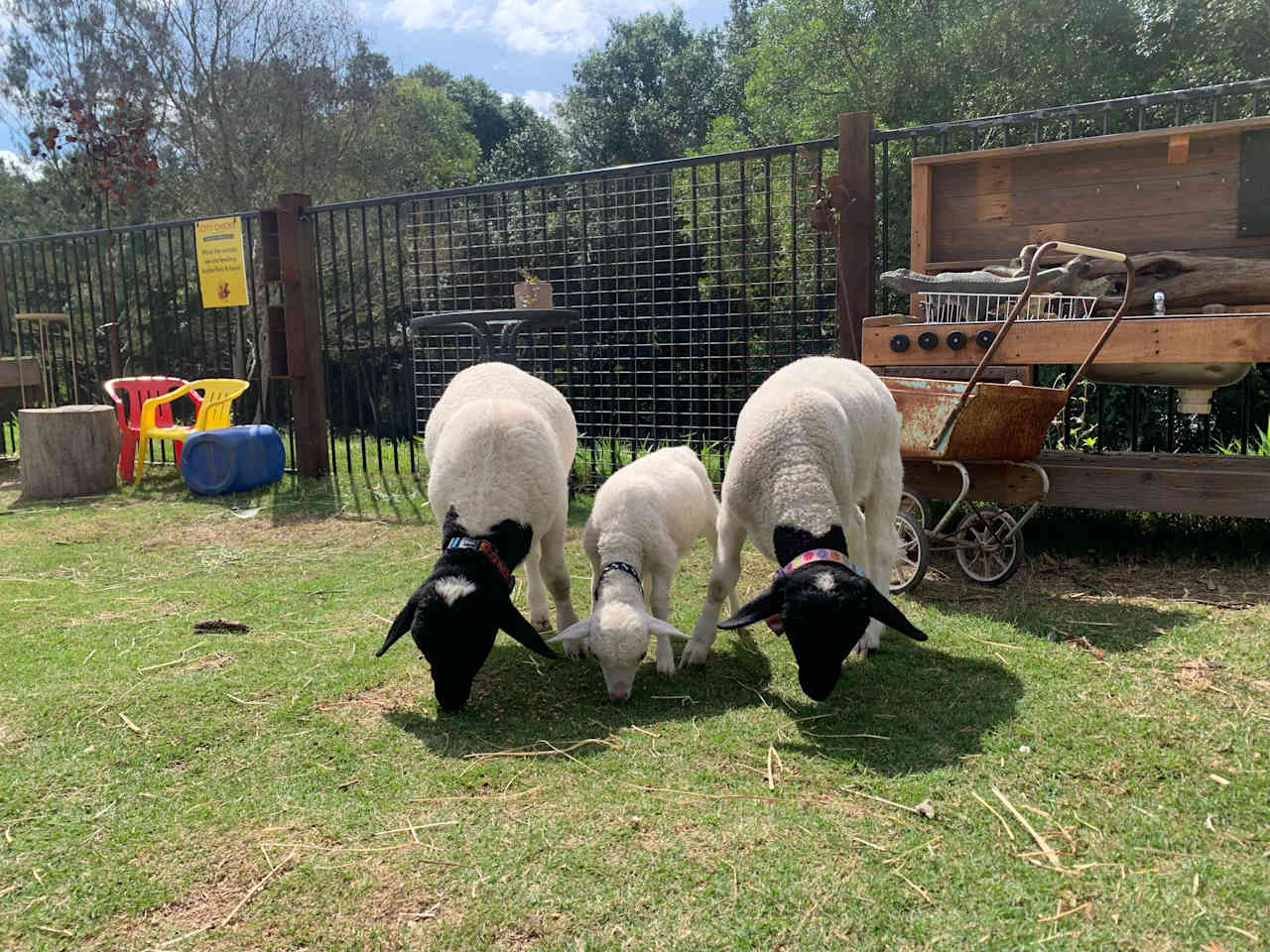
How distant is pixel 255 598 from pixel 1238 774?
4.75 meters

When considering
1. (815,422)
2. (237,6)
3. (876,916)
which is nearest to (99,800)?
(876,916)

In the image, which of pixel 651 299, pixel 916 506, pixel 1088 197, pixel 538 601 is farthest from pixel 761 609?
pixel 651 299

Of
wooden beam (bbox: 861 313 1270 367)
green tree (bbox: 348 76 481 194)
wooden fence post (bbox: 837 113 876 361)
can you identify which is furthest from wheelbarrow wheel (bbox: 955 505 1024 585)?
green tree (bbox: 348 76 481 194)

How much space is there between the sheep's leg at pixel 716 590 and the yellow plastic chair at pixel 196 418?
21.6ft

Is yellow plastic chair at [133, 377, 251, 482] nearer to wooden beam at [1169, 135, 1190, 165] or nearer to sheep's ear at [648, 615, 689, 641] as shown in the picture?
sheep's ear at [648, 615, 689, 641]

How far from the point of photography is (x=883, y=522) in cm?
435

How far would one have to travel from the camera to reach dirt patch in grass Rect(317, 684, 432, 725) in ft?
11.5

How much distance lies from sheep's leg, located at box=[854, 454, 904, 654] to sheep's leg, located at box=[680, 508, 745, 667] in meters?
0.75

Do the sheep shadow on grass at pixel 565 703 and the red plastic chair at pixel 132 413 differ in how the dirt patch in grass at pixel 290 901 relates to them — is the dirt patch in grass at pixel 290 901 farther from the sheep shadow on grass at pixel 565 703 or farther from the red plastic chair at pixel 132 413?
the red plastic chair at pixel 132 413

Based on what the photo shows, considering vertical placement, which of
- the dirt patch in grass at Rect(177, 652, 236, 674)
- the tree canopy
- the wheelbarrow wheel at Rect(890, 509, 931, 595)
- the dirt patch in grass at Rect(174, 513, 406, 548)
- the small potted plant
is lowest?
the dirt patch in grass at Rect(177, 652, 236, 674)

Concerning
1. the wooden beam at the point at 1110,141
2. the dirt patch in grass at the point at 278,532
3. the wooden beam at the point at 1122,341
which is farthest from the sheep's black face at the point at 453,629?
the wooden beam at the point at 1110,141

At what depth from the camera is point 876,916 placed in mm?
2170

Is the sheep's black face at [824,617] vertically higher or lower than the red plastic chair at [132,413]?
lower

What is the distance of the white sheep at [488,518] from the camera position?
131 inches
